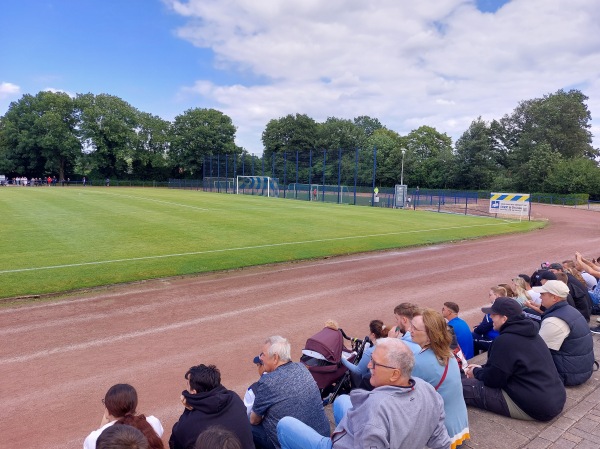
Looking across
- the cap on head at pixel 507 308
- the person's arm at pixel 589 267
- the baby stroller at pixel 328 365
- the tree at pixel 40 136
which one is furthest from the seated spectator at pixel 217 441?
the tree at pixel 40 136

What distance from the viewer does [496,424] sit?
4793mm

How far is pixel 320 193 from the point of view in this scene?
176 ft

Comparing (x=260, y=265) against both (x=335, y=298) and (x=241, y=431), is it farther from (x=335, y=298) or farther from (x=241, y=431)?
(x=241, y=431)

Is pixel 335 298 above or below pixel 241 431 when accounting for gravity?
Result: below

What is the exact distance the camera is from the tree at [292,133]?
3841 inches

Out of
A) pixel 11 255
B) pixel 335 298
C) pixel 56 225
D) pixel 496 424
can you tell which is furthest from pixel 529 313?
pixel 56 225

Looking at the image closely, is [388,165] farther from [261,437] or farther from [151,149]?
[261,437]

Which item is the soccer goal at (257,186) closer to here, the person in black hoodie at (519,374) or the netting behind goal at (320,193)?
the netting behind goal at (320,193)

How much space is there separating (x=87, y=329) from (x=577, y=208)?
184 feet

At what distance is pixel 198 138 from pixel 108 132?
1682 cm

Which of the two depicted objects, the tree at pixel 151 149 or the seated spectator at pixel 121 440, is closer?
the seated spectator at pixel 121 440

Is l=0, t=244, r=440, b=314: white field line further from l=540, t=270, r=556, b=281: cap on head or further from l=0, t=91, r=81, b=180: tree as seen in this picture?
l=0, t=91, r=81, b=180: tree

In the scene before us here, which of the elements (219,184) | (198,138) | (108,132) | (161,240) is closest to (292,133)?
(198,138)

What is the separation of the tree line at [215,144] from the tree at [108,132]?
Result: 185 millimetres
